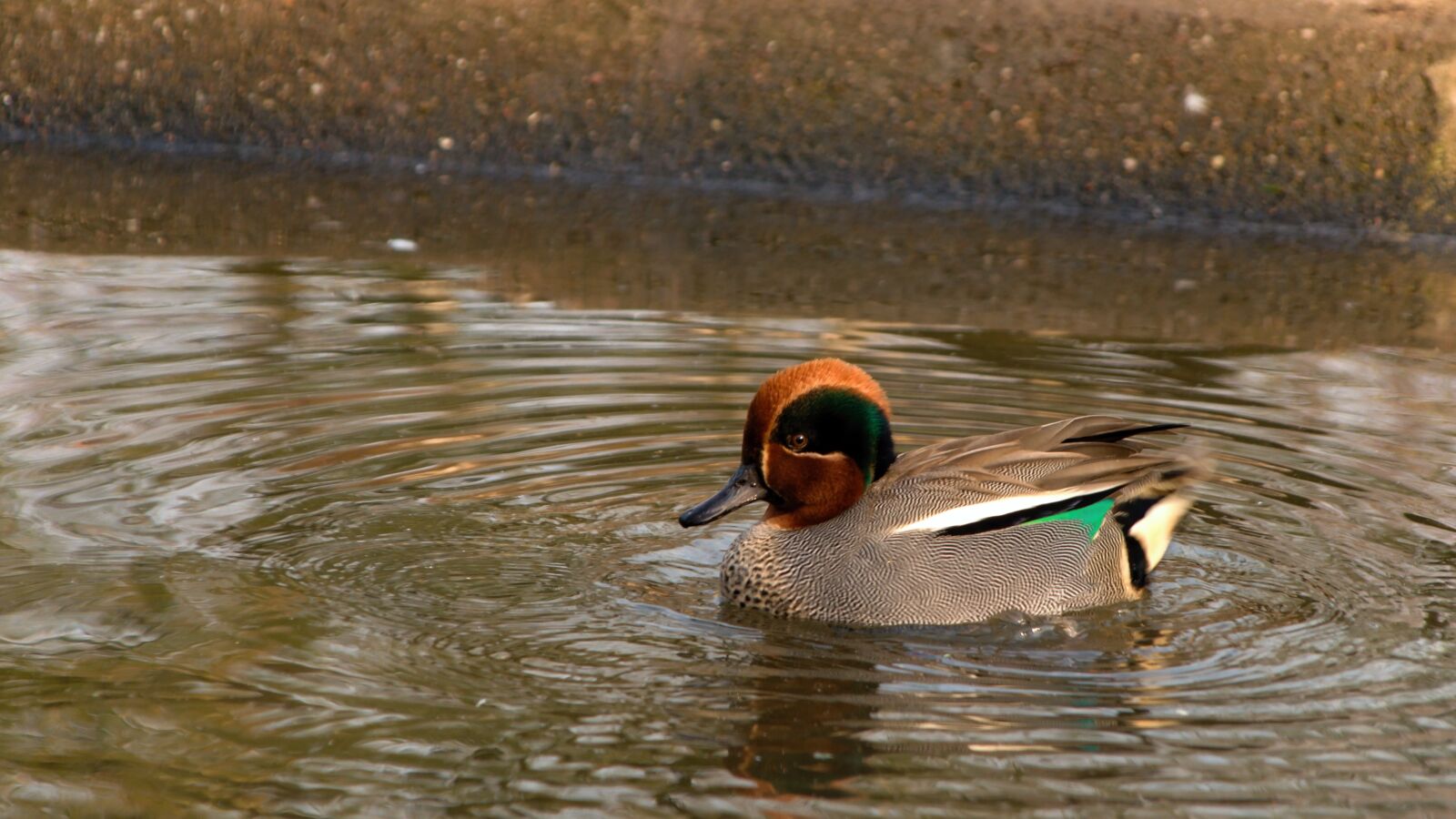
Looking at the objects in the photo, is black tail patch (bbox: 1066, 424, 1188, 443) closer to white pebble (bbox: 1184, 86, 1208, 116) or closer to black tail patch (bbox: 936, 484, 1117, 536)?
black tail patch (bbox: 936, 484, 1117, 536)

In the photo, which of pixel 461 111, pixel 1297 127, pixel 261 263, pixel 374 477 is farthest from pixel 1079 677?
pixel 461 111

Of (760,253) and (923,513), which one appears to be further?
(760,253)

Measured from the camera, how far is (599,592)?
16.0ft

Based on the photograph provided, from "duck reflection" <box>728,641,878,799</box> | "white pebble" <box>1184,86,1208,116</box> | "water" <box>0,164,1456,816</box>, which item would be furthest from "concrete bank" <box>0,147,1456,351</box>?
"duck reflection" <box>728,641,878,799</box>

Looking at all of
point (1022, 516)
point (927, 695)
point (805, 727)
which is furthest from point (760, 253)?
point (805, 727)

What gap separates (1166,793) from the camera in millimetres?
3650

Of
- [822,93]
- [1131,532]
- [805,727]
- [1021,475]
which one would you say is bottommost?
[805,727]

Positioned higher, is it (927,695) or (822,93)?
(822,93)

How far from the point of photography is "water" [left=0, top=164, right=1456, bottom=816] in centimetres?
375

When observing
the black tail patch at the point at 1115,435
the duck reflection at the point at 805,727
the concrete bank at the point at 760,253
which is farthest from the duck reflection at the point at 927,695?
the concrete bank at the point at 760,253

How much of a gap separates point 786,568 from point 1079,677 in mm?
876

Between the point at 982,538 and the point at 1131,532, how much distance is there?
46 cm

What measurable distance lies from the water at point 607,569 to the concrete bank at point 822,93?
5.34ft

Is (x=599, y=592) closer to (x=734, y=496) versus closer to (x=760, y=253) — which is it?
→ (x=734, y=496)
